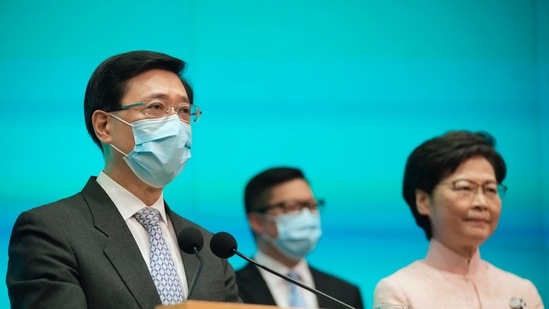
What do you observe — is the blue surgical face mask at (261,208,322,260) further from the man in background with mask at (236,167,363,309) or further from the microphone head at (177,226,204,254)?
the microphone head at (177,226,204,254)

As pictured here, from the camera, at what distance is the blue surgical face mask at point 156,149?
3184mm

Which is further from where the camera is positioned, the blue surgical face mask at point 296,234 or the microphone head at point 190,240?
the blue surgical face mask at point 296,234

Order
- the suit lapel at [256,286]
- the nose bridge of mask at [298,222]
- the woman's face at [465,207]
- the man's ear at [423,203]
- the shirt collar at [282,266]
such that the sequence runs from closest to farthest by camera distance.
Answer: the woman's face at [465,207] → the man's ear at [423,203] → the suit lapel at [256,286] → the shirt collar at [282,266] → the nose bridge of mask at [298,222]

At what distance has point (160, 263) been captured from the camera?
9.87 ft

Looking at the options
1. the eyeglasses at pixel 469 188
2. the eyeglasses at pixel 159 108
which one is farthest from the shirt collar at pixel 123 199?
the eyeglasses at pixel 469 188

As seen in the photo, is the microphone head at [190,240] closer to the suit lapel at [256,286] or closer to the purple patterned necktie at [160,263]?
the purple patterned necktie at [160,263]

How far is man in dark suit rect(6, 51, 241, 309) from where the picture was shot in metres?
2.79

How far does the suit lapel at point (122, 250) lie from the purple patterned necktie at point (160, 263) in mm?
53

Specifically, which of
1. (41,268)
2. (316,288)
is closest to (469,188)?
(316,288)

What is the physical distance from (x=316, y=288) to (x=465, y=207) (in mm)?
913

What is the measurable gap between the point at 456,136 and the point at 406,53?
4.90 ft

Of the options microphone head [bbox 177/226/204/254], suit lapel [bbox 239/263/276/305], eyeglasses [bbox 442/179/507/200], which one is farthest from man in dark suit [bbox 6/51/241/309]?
eyeglasses [bbox 442/179/507/200]

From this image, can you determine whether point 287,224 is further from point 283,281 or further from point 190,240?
A: point 190,240

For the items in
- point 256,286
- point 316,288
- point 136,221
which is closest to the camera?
point 136,221
